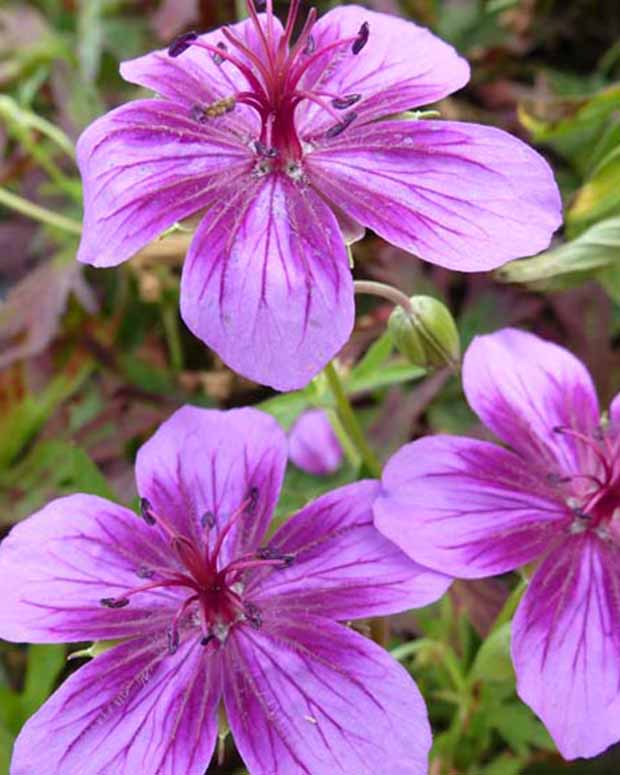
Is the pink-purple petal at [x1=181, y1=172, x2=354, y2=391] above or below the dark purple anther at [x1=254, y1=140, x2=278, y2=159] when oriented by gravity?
below

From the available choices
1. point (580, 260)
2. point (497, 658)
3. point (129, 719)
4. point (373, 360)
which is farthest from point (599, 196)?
point (129, 719)

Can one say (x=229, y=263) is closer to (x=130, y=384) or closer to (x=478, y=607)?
(x=478, y=607)

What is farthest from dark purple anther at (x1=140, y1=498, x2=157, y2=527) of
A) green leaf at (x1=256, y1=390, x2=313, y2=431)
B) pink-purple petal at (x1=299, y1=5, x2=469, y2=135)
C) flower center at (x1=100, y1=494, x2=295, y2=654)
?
pink-purple petal at (x1=299, y1=5, x2=469, y2=135)

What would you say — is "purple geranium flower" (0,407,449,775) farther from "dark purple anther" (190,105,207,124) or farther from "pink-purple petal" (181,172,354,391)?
"dark purple anther" (190,105,207,124)

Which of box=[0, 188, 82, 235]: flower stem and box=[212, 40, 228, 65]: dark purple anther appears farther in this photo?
box=[0, 188, 82, 235]: flower stem

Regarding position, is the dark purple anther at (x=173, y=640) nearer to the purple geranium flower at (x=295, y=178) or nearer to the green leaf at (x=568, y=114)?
the purple geranium flower at (x=295, y=178)

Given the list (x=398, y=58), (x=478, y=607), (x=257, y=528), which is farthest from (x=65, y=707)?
(x=398, y=58)

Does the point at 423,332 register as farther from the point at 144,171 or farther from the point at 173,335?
the point at 173,335
